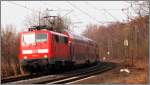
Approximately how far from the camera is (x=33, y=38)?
87.9 feet

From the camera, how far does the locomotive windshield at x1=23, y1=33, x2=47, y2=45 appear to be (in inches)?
1052

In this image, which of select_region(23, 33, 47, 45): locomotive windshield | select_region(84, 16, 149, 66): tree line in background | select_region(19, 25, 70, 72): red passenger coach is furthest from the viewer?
select_region(84, 16, 149, 66): tree line in background

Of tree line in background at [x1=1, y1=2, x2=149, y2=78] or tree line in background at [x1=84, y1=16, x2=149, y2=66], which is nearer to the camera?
tree line in background at [x1=1, y1=2, x2=149, y2=78]

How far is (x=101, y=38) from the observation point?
86750 mm

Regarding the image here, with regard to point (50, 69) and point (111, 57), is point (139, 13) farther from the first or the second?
point (111, 57)

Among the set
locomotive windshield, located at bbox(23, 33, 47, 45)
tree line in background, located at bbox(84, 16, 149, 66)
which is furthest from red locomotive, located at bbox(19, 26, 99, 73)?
tree line in background, located at bbox(84, 16, 149, 66)

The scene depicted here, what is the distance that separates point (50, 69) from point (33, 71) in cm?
115

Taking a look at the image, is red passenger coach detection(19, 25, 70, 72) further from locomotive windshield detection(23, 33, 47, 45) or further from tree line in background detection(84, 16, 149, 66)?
tree line in background detection(84, 16, 149, 66)

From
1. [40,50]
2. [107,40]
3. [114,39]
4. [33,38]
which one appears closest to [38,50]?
[40,50]

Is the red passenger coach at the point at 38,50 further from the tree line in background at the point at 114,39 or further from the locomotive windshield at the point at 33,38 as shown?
the tree line in background at the point at 114,39

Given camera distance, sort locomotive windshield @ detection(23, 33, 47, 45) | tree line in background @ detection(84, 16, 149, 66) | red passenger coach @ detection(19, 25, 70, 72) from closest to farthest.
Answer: red passenger coach @ detection(19, 25, 70, 72) < locomotive windshield @ detection(23, 33, 47, 45) < tree line in background @ detection(84, 16, 149, 66)

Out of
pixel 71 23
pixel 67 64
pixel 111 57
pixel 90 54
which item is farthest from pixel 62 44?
pixel 111 57

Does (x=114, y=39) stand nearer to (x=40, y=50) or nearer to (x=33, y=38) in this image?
(x=33, y=38)

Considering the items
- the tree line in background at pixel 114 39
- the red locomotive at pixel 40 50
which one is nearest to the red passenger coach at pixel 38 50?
the red locomotive at pixel 40 50
